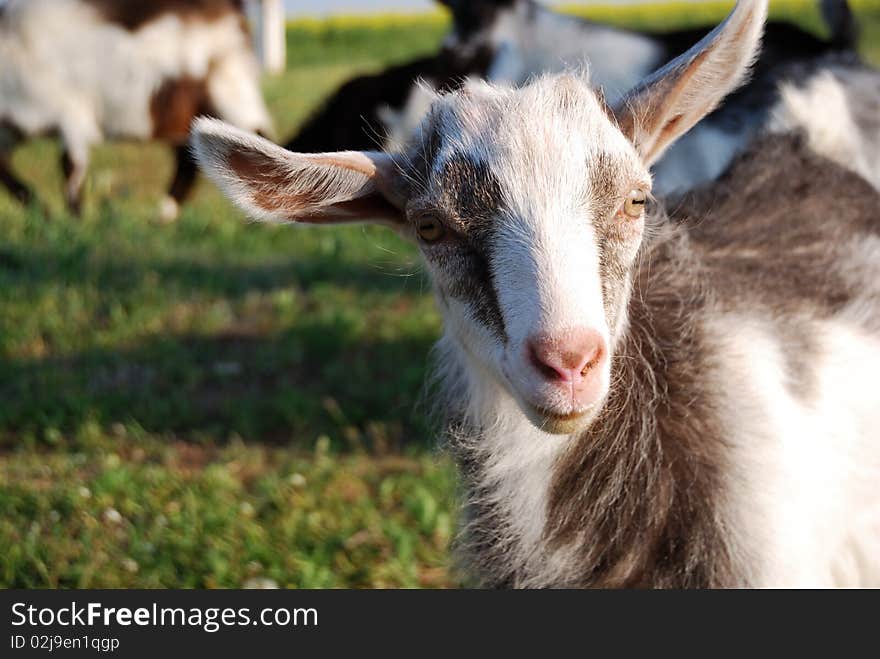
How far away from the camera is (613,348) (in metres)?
2.77

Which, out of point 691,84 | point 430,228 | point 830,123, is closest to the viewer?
point 430,228

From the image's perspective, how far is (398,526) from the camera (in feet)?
13.5

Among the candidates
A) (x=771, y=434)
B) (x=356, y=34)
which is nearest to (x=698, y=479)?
(x=771, y=434)

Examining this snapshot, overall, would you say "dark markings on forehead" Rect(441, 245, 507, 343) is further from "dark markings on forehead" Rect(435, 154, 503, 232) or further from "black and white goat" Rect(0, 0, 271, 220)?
"black and white goat" Rect(0, 0, 271, 220)

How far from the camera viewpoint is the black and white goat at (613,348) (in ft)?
8.27

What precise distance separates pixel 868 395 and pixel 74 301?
4.72 m

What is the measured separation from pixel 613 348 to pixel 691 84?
0.70 m

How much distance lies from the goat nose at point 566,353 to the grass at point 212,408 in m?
0.92

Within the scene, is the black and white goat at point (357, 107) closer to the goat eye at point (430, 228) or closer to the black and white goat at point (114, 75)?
the black and white goat at point (114, 75)

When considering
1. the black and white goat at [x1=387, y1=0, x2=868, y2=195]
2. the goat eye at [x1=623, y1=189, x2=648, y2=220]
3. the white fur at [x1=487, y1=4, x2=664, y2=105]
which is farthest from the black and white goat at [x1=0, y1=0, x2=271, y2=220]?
the goat eye at [x1=623, y1=189, x2=648, y2=220]

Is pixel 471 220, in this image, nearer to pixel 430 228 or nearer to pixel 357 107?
pixel 430 228

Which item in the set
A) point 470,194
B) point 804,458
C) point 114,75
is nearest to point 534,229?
point 470,194

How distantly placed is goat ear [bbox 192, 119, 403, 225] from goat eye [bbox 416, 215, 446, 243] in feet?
0.57

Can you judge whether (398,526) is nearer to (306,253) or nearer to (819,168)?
(819,168)
